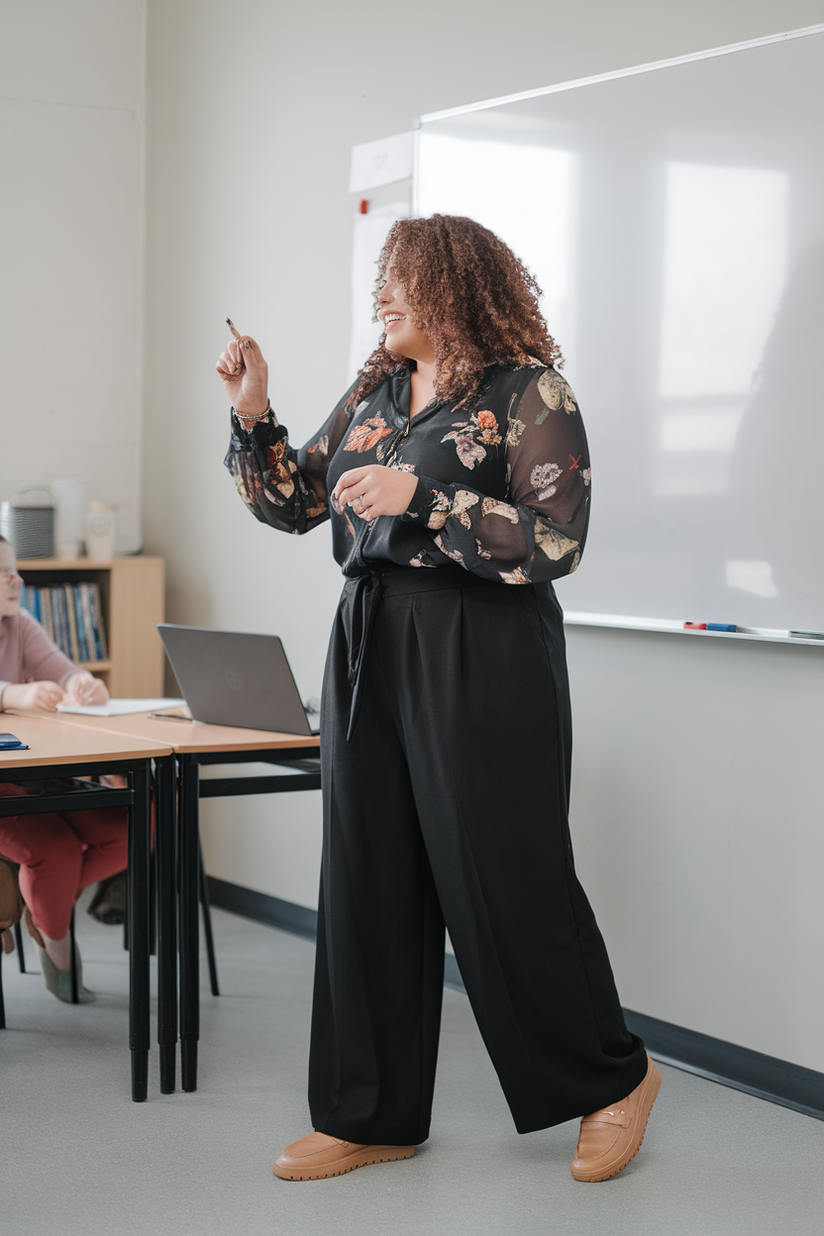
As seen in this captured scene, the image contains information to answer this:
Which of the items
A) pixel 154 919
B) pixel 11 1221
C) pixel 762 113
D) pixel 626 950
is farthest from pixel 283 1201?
pixel 762 113

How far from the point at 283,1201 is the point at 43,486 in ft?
8.57

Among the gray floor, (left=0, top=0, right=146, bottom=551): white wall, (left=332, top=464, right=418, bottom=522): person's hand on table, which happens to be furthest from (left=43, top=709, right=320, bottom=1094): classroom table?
(left=0, top=0, right=146, bottom=551): white wall

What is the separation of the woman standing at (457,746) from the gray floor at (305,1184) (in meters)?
0.10

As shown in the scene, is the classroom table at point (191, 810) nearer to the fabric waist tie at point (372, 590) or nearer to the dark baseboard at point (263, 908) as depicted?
the fabric waist tie at point (372, 590)

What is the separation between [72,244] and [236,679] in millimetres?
2129

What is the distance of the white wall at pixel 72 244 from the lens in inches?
157

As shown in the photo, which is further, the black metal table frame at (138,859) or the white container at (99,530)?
the white container at (99,530)

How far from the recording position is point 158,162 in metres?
4.17

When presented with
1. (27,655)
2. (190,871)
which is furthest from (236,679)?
(27,655)

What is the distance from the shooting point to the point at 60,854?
2779 millimetres

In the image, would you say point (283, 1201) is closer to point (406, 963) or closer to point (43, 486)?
point (406, 963)

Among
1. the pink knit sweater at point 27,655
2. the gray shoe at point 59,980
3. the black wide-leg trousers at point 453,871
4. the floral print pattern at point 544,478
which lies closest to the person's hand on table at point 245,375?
the black wide-leg trousers at point 453,871

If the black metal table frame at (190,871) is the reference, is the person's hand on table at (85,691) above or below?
above

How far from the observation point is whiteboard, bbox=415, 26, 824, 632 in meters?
2.44
